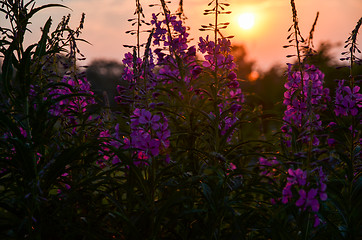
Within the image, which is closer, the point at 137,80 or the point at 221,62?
the point at 137,80

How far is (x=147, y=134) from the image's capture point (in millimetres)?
2543

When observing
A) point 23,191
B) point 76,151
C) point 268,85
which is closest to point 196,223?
point 76,151

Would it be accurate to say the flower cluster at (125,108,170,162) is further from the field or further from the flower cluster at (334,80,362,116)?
the flower cluster at (334,80,362,116)

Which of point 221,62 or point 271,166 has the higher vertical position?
point 221,62

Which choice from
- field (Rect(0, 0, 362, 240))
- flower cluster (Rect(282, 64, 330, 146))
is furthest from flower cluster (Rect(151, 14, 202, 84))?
flower cluster (Rect(282, 64, 330, 146))

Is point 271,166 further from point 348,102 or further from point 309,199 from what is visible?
point 348,102

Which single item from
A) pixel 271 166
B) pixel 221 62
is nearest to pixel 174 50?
pixel 221 62

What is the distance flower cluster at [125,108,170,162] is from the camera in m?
2.52

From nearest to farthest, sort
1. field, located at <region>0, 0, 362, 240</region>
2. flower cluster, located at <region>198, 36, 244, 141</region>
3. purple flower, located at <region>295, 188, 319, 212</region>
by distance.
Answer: purple flower, located at <region>295, 188, 319, 212</region>
field, located at <region>0, 0, 362, 240</region>
flower cluster, located at <region>198, 36, 244, 141</region>

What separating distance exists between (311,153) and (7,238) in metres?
2.03

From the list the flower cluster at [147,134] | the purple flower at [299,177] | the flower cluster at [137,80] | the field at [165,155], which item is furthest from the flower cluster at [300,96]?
the flower cluster at [137,80]

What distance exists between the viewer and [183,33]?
3.42 metres

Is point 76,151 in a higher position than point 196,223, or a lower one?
higher

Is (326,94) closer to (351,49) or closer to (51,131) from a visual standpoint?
(351,49)
